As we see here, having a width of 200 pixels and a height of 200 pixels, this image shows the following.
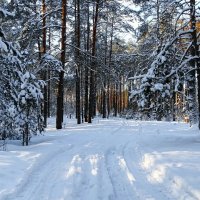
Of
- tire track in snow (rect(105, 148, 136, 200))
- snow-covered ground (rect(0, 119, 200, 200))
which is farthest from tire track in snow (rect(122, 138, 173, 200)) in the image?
tire track in snow (rect(105, 148, 136, 200))

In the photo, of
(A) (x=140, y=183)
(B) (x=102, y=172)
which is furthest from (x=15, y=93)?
(A) (x=140, y=183)

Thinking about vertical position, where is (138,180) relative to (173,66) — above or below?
below

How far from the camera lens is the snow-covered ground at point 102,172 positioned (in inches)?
295

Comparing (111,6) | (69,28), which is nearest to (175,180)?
(111,6)

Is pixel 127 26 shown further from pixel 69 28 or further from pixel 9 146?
pixel 9 146

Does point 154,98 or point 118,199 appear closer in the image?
point 118,199

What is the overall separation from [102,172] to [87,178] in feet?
2.52

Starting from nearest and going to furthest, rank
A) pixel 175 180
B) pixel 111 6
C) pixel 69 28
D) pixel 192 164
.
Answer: pixel 175 180, pixel 192 164, pixel 111 6, pixel 69 28

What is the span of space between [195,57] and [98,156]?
5295mm

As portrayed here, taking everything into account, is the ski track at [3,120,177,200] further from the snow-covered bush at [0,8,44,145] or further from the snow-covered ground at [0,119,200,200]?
the snow-covered bush at [0,8,44,145]

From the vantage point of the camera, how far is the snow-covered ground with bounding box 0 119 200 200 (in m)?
7.50

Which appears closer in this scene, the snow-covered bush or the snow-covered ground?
the snow-covered ground

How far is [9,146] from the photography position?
1412 centimetres

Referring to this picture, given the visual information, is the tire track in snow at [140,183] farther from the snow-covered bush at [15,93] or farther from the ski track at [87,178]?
the snow-covered bush at [15,93]
